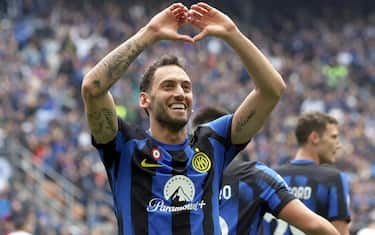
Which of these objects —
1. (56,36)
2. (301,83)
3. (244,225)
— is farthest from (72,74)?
(244,225)

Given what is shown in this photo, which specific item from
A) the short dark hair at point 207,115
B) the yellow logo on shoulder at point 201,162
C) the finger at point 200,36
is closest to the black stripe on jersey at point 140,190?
the yellow logo on shoulder at point 201,162

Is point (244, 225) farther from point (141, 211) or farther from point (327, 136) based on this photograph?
point (327, 136)

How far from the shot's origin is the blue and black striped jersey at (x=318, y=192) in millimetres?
6539

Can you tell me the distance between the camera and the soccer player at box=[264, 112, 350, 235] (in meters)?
6.61

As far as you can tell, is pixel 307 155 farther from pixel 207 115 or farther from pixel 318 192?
pixel 207 115

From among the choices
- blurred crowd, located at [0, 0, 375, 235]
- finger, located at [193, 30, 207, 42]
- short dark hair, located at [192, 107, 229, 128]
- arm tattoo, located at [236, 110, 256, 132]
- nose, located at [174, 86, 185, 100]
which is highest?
finger, located at [193, 30, 207, 42]

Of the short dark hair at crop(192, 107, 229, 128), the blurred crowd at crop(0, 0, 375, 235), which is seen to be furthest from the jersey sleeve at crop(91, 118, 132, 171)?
the blurred crowd at crop(0, 0, 375, 235)

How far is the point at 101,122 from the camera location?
468 cm

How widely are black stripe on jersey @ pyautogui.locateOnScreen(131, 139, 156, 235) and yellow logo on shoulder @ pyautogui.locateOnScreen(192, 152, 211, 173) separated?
0.23 m

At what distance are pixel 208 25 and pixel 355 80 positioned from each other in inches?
791

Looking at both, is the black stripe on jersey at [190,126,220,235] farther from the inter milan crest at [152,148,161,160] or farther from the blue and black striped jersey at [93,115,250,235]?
the inter milan crest at [152,148,161,160]

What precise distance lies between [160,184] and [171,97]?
0.45 m

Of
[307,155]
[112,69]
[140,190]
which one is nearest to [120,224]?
[140,190]

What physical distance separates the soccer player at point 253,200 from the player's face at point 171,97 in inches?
37.3
